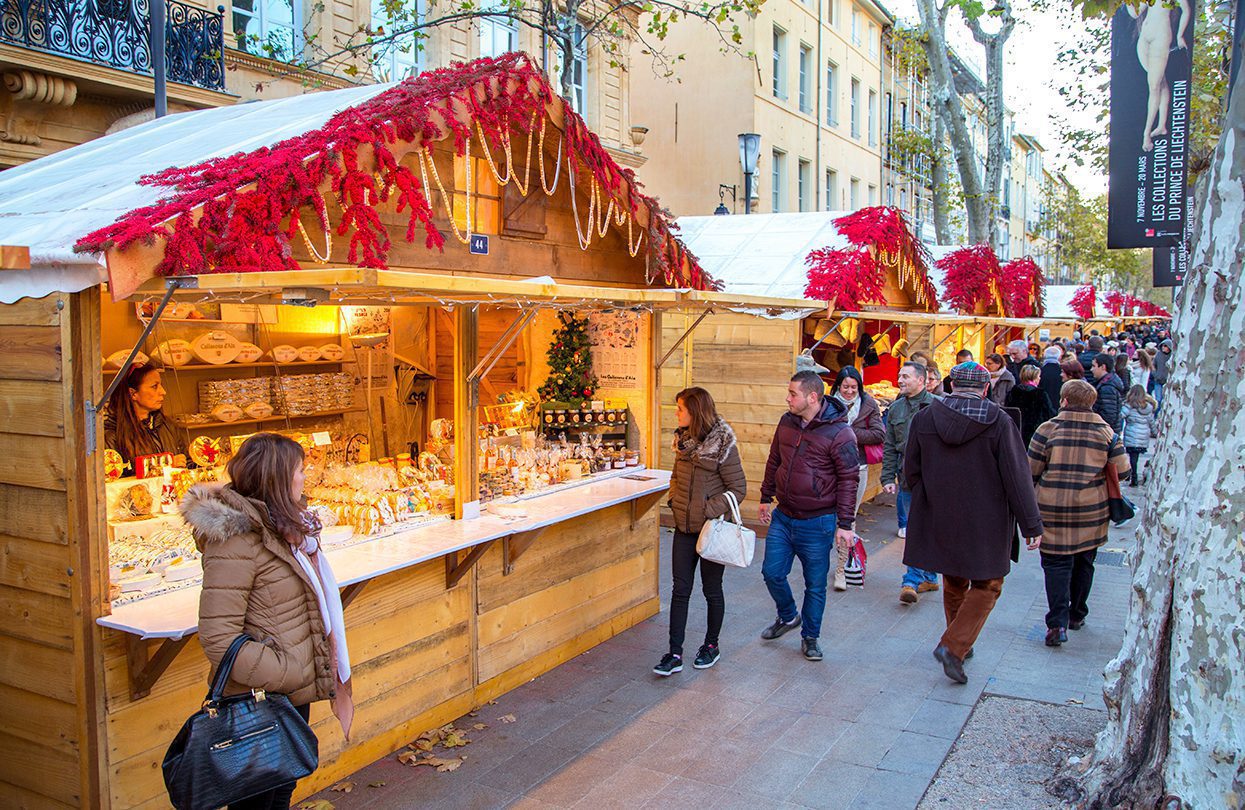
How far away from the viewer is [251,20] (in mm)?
12578

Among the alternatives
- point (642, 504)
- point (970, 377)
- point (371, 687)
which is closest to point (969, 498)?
point (970, 377)

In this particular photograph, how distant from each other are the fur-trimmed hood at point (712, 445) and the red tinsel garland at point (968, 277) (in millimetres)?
9084

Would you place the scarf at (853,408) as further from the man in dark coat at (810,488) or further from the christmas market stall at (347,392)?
the man in dark coat at (810,488)

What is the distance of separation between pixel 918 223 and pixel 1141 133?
28034mm

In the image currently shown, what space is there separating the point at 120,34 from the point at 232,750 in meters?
9.84

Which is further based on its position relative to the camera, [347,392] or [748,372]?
[748,372]

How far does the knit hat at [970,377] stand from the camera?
5.59 m

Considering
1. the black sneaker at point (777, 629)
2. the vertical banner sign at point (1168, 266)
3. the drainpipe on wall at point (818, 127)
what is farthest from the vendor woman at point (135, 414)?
the drainpipe on wall at point (818, 127)

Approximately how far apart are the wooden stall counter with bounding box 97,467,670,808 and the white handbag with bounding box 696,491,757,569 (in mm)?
695

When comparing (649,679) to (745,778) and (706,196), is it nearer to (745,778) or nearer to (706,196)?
(745,778)

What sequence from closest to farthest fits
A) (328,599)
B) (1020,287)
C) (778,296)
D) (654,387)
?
(328,599)
(654,387)
(778,296)
(1020,287)

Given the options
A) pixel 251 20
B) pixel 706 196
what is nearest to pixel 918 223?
pixel 706 196

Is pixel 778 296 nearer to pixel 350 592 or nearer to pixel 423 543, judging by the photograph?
pixel 423 543

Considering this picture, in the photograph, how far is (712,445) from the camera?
5848mm
